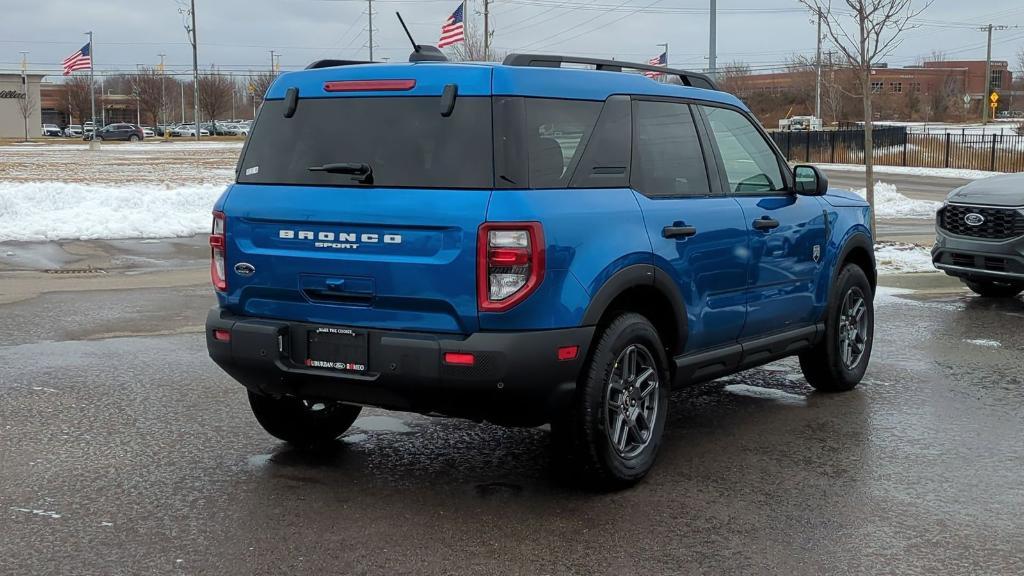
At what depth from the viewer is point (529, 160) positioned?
4.71 metres

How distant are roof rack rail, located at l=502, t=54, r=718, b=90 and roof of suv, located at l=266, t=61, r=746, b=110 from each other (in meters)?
0.12

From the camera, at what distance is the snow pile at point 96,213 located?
1666cm

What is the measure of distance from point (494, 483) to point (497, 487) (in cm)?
6

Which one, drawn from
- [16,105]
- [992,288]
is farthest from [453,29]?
[16,105]

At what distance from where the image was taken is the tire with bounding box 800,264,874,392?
712 centimetres

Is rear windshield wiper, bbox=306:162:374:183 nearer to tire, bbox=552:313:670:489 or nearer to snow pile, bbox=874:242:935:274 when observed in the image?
tire, bbox=552:313:670:489

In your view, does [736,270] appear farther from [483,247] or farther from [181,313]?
[181,313]

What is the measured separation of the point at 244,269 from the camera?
5.13 m

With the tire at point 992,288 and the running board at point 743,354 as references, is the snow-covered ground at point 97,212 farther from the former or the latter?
the running board at point 743,354

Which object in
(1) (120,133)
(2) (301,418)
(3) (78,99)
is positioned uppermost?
(3) (78,99)

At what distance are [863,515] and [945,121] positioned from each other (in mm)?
99728

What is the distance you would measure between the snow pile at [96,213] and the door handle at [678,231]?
42.7 ft

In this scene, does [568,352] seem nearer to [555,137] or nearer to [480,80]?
[555,137]

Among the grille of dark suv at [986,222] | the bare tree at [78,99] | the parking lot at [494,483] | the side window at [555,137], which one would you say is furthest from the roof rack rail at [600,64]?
the bare tree at [78,99]
